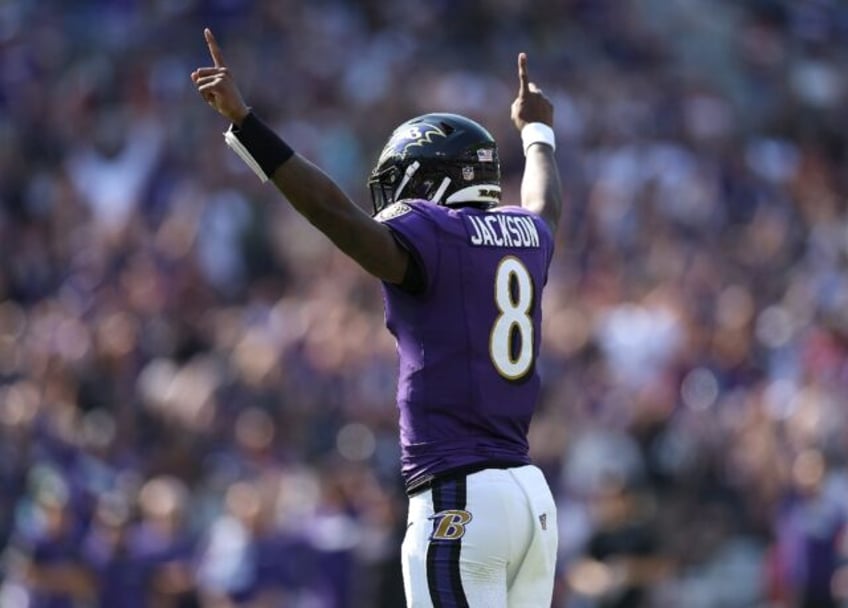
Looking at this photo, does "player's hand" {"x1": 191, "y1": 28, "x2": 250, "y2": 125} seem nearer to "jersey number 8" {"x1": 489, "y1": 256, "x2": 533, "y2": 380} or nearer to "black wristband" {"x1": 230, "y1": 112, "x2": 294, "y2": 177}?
"black wristband" {"x1": 230, "y1": 112, "x2": 294, "y2": 177}

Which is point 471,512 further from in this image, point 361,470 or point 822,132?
point 822,132

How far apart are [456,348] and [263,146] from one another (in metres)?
0.88

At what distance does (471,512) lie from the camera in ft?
19.3

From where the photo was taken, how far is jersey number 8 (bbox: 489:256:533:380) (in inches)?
239

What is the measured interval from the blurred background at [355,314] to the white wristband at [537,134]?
203 inches

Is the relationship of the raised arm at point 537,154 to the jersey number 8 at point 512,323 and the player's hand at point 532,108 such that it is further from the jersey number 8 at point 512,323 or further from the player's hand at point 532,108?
the jersey number 8 at point 512,323

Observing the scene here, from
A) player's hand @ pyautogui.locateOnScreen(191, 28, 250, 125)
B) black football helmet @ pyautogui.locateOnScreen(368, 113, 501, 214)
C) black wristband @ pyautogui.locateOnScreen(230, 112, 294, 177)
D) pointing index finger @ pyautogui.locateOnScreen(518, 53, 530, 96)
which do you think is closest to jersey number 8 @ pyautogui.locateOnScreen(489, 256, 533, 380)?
black football helmet @ pyautogui.locateOnScreen(368, 113, 501, 214)

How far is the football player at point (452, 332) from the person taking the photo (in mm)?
5711

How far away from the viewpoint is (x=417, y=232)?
587 cm

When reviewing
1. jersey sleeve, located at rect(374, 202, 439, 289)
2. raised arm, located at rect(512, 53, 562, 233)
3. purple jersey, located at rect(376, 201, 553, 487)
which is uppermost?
raised arm, located at rect(512, 53, 562, 233)

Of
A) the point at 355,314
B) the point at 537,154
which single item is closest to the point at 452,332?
the point at 537,154

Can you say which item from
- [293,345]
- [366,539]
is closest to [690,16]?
[293,345]

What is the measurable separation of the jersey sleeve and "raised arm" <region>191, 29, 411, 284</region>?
111mm

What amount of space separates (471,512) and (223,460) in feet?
23.7
